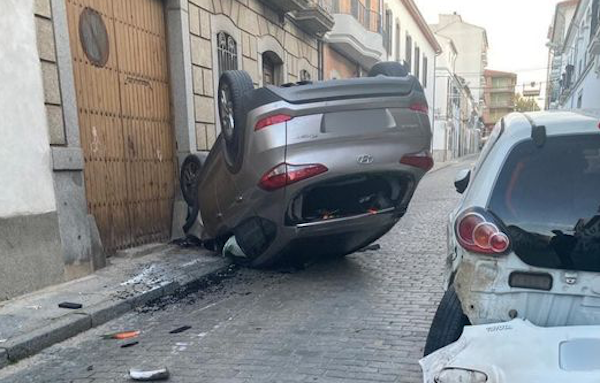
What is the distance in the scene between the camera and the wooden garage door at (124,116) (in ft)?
20.6

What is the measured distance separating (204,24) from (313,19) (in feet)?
16.5

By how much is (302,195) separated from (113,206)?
332 cm

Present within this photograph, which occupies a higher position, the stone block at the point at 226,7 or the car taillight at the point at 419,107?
the stone block at the point at 226,7

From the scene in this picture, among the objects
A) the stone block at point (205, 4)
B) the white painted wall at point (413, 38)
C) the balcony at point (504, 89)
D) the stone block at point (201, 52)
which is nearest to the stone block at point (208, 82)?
the stone block at point (201, 52)

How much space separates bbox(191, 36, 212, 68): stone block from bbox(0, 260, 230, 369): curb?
417cm

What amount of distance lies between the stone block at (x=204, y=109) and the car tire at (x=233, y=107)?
9.75 feet

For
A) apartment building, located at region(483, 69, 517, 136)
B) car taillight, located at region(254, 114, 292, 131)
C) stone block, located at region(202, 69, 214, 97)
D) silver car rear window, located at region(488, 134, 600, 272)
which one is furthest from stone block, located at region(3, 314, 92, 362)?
apartment building, located at region(483, 69, 517, 136)

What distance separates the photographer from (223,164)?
5418mm

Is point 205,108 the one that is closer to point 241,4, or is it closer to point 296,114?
point 241,4

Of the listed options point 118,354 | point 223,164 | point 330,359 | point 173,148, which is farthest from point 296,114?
point 173,148

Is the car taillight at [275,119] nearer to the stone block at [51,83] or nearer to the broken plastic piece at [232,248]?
the broken plastic piece at [232,248]

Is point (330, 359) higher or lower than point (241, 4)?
lower

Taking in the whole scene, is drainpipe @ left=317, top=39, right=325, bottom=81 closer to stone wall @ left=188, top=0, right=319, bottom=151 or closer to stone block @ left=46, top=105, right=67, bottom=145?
stone wall @ left=188, top=0, right=319, bottom=151

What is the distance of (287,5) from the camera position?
36.8 feet
